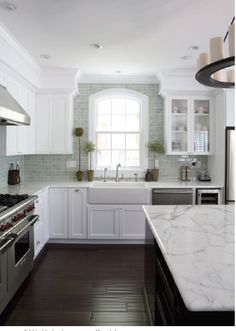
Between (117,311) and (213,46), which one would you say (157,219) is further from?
(213,46)

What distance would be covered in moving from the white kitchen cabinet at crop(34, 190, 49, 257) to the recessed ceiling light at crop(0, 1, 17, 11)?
2.15 m

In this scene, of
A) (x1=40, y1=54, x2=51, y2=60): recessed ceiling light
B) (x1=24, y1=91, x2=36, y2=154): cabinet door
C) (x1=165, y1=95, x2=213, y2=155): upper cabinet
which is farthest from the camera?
(x1=165, y1=95, x2=213, y2=155): upper cabinet

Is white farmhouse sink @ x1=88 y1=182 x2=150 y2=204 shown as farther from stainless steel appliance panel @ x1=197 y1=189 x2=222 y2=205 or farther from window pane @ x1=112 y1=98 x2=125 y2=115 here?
window pane @ x1=112 y1=98 x2=125 y2=115

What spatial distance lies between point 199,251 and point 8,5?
8.45ft

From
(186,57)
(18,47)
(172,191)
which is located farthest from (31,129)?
(186,57)

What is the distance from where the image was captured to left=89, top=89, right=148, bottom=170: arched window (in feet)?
16.7

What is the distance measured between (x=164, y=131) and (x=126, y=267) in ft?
8.09

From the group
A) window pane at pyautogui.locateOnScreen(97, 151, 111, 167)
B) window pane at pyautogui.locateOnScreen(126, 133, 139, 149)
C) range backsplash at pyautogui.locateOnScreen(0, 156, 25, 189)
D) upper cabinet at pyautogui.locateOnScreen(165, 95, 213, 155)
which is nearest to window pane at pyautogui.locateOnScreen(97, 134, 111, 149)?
window pane at pyautogui.locateOnScreen(97, 151, 111, 167)

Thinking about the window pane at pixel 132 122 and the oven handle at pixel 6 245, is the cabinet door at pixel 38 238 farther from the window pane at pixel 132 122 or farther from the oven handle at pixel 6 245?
the window pane at pixel 132 122

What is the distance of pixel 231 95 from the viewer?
13.7 ft

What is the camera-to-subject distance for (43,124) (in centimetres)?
464

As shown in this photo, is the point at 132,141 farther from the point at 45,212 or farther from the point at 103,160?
the point at 45,212

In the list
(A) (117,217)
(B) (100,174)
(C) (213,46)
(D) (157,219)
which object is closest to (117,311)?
(D) (157,219)

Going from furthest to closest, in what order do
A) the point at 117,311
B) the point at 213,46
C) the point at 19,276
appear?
1. the point at 19,276
2. the point at 117,311
3. the point at 213,46
